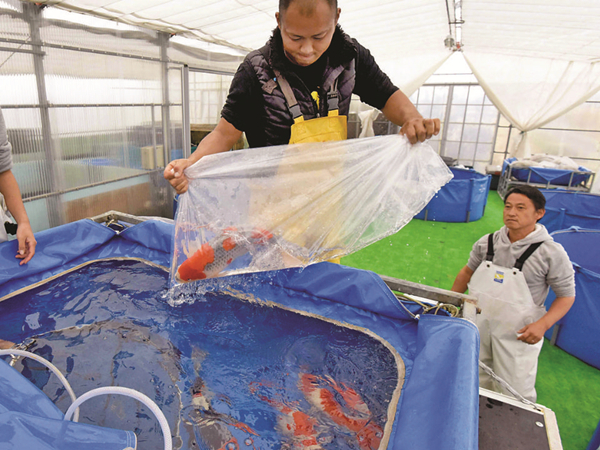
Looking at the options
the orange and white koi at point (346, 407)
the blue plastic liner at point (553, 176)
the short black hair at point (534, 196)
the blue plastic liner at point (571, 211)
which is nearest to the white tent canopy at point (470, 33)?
the blue plastic liner at point (553, 176)

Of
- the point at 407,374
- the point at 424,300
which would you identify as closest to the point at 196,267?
the point at 407,374

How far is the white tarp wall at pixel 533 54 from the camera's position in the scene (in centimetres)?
330

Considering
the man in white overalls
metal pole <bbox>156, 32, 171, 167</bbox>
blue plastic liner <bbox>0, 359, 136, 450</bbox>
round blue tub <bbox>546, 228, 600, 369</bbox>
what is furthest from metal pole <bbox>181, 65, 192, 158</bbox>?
blue plastic liner <bbox>0, 359, 136, 450</bbox>

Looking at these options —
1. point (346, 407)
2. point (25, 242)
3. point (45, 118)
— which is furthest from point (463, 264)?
point (45, 118)

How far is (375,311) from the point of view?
1.57m

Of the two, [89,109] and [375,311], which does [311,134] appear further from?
[89,109]

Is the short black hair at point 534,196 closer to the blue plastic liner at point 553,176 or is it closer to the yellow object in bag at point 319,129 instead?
the yellow object in bag at point 319,129

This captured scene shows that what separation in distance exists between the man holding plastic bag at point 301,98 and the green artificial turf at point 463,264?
1.81 meters

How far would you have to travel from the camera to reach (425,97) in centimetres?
881

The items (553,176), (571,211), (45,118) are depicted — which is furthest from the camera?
(553,176)

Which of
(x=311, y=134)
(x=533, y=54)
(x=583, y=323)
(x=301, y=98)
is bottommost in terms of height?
(x=583, y=323)

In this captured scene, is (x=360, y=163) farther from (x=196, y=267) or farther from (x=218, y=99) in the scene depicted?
(x=218, y=99)

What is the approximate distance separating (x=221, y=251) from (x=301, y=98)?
0.65 metres

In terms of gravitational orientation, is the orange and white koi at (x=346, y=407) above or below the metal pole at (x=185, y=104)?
below
